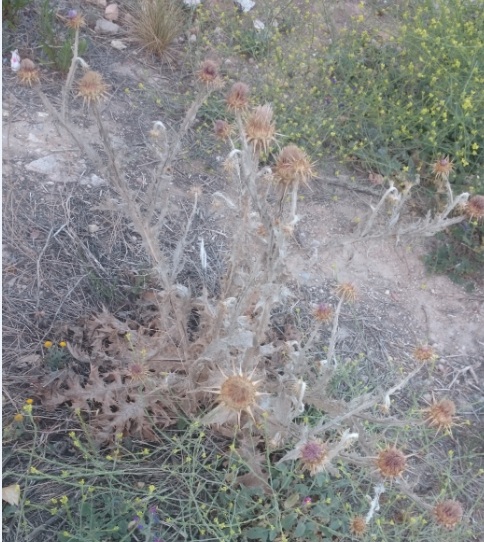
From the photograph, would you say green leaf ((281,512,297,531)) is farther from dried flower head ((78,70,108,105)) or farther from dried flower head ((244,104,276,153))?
dried flower head ((78,70,108,105))

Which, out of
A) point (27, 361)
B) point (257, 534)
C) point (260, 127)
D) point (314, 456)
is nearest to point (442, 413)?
point (314, 456)

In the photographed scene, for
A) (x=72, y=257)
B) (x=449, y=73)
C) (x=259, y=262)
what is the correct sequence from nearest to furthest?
1. (x=259, y=262)
2. (x=72, y=257)
3. (x=449, y=73)

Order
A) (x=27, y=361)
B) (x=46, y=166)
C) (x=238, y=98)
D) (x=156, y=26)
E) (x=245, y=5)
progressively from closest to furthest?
(x=238, y=98) → (x=27, y=361) → (x=46, y=166) → (x=156, y=26) → (x=245, y=5)

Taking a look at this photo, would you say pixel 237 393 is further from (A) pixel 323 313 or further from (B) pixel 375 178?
(B) pixel 375 178

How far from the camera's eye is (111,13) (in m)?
4.04

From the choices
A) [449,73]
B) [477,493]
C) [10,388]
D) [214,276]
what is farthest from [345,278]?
[10,388]

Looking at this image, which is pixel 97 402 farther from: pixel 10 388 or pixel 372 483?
pixel 372 483

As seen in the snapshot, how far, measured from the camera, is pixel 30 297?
2637mm

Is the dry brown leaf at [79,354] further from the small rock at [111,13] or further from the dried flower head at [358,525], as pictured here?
the small rock at [111,13]

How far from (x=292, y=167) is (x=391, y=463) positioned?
768 millimetres

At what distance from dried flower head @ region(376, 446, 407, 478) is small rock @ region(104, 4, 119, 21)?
3.29m

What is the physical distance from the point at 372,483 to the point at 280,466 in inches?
14.6

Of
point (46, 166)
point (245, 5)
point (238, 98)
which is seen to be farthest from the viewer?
point (245, 5)

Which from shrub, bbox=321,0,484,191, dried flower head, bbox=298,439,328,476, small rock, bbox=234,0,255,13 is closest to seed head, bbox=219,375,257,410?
dried flower head, bbox=298,439,328,476
